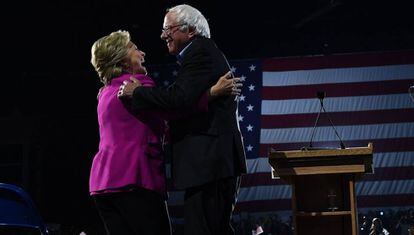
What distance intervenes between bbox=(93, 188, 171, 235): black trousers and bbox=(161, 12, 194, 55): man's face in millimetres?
449

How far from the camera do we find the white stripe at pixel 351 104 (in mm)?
8602

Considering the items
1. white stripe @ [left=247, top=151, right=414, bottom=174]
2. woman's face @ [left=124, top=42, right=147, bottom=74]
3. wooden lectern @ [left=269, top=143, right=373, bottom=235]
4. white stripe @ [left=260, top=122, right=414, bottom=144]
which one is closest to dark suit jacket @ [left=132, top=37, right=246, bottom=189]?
woman's face @ [left=124, top=42, right=147, bottom=74]

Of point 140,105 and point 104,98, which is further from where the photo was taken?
point 104,98

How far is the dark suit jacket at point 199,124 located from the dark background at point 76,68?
305 inches

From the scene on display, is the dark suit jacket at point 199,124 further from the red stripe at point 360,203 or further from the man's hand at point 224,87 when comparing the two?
the red stripe at point 360,203

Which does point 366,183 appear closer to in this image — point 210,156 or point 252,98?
point 252,98

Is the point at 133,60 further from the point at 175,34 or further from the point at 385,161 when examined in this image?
the point at 385,161

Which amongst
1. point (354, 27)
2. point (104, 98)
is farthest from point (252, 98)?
point (104, 98)

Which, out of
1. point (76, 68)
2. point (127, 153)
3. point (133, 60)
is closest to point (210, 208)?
point (127, 153)

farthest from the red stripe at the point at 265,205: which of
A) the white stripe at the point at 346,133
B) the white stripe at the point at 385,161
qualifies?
the white stripe at the point at 346,133

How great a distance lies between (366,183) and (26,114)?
5.18 meters

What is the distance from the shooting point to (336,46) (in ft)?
31.9

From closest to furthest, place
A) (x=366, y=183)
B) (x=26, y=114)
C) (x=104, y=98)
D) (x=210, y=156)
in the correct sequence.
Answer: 1. (x=210, y=156)
2. (x=104, y=98)
3. (x=366, y=183)
4. (x=26, y=114)

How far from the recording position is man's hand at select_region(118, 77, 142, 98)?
183 cm
